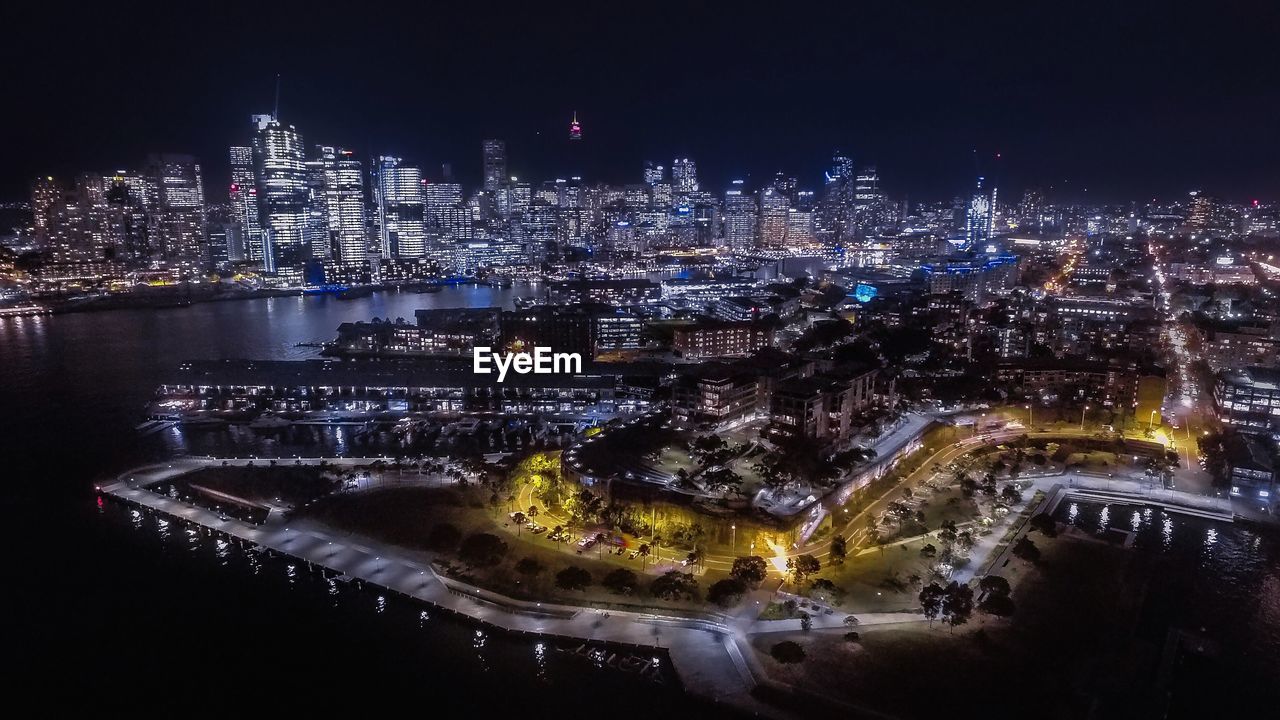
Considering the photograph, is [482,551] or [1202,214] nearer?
[482,551]

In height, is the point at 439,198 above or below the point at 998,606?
above

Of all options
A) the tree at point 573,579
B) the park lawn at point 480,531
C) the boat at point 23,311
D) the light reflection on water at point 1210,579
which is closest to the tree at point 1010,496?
the light reflection on water at point 1210,579

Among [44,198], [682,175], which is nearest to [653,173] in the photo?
[682,175]

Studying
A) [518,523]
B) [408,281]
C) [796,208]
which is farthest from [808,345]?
[796,208]

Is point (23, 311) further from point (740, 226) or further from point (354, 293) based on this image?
point (740, 226)

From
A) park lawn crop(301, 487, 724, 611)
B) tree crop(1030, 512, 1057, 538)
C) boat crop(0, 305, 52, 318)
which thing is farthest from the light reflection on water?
boat crop(0, 305, 52, 318)

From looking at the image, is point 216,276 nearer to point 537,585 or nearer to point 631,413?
point 631,413

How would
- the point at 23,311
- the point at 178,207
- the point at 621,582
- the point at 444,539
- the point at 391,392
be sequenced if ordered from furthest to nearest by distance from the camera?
1. the point at 178,207
2. the point at 23,311
3. the point at 391,392
4. the point at 444,539
5. the point at 621,582

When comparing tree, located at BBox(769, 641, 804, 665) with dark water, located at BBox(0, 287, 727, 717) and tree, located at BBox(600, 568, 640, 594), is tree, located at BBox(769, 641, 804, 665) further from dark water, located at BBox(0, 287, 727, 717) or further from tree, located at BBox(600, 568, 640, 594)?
tree, located at BBox(600, 568, 640, 594)
